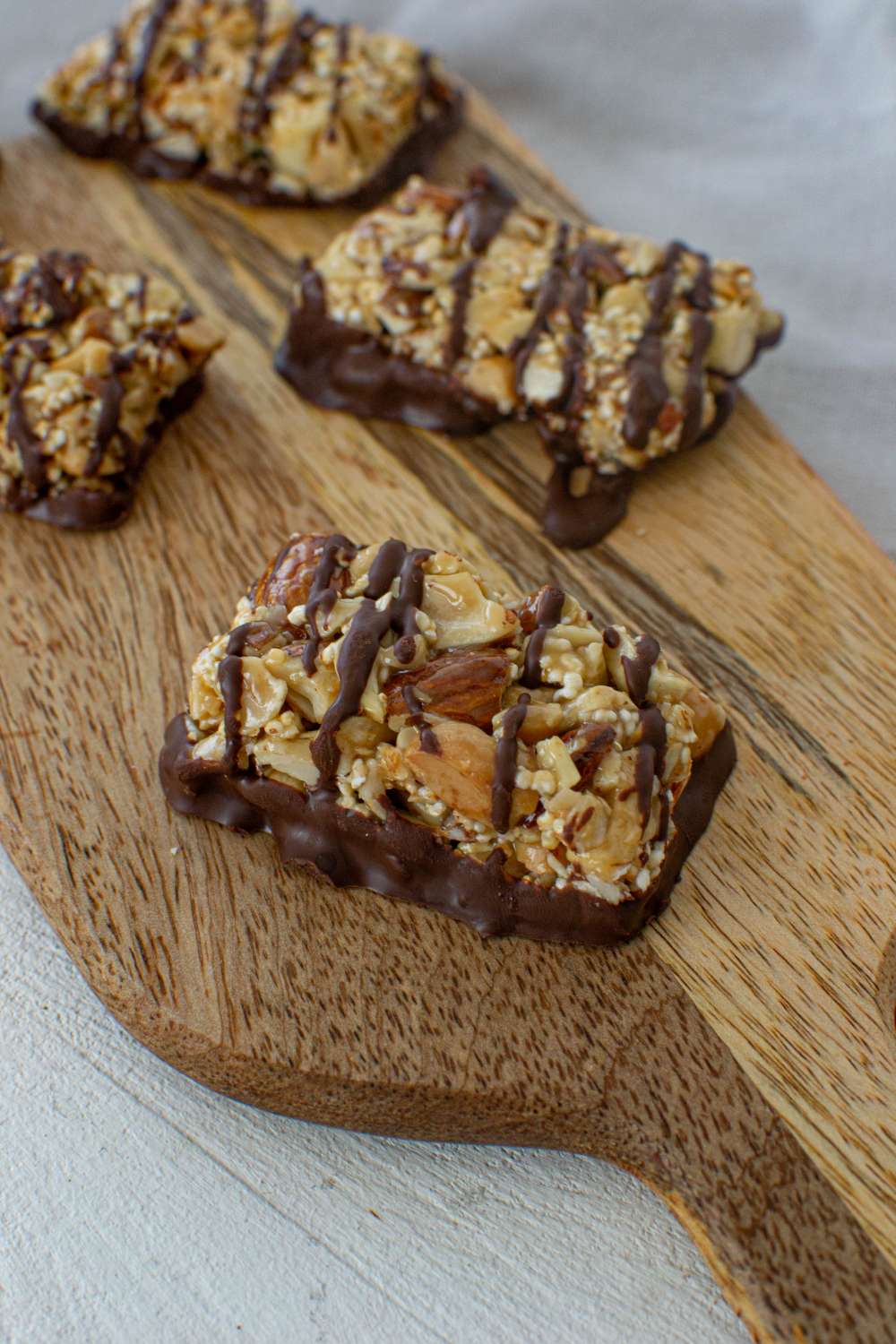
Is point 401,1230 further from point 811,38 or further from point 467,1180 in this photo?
point 811,38

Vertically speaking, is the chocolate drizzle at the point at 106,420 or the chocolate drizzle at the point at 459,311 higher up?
the chocolate drizzle at the point at 459,311

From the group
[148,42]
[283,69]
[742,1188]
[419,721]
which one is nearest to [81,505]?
[419,721]

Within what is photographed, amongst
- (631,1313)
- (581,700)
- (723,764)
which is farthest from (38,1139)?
(723,764)

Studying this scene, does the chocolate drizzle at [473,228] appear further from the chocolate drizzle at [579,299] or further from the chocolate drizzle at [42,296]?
the chocolate drizzle at [42,296]

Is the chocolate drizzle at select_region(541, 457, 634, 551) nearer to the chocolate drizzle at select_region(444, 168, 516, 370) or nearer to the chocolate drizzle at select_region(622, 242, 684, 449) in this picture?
the chocolate drizzle at select_region(622, 242, 684, 449)

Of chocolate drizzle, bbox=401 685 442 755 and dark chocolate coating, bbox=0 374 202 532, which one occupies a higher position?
chocolate drizzle, bbox=401 685 442 755

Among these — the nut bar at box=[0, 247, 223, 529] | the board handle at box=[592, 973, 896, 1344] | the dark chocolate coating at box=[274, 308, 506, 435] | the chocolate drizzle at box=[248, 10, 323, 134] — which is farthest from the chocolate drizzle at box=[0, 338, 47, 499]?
the board handle at box=[592, 973, 896, 1344]

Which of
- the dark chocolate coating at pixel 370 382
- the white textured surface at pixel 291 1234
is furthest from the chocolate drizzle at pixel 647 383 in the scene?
the white textured surface at pixel 291 1234
